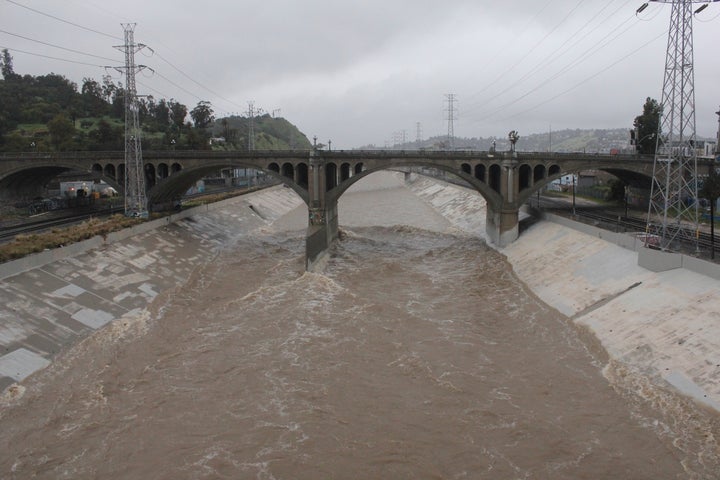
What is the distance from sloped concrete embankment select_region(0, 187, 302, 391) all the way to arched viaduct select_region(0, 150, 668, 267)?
844 cm

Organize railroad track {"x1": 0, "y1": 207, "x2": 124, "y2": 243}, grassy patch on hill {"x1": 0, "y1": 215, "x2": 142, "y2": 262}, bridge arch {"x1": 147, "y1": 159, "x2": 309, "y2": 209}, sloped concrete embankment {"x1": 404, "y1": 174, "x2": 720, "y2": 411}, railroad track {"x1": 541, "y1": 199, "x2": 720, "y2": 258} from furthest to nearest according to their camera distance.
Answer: bridge arch {"x1": 147, "y1": 159, "x2": 309, "y2": 209} → railroad track {"x1": 0, "y1": 207, "x2": 124, "y2": 243} → grassy patch on hill {"x1": 0, "y1": 215, "x2": 142, "y2": 262} → railroad track {"x1": 541, "y1": 199, "x2": 720, "y2": 258} → sloped concrete embankment {"x1": 404, "y1": 174, "x2": 720, "y2": 411}

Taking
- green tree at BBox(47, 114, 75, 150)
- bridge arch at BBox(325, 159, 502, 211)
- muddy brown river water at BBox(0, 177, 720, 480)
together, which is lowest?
muddy brown river water at BBox(0, 177, 720, 480)

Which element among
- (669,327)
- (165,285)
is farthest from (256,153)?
(669,327)

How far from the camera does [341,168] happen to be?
71.2m

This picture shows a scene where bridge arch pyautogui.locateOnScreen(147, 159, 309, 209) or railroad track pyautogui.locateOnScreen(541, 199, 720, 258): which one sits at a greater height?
bridge arch pyautogui.locateOnScreen(147, 159, 309, 209)

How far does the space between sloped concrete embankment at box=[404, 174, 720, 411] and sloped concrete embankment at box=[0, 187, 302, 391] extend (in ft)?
104

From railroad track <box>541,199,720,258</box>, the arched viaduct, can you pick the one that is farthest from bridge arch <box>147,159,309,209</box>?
railroad track <box>541,199,720,258</box>

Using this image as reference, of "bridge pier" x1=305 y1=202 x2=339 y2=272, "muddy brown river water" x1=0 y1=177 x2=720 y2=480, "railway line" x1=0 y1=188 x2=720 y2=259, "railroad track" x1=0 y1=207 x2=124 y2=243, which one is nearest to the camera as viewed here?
"muddy brown river water" x1=0 y1=177 x2=720 y2=480

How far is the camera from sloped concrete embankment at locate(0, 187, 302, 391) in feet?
102

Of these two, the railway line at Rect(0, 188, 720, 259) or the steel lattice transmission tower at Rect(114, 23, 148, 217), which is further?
the steel lattice transmission tower at Rect(114, 23, 148, 217)

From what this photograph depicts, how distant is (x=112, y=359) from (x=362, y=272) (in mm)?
27224

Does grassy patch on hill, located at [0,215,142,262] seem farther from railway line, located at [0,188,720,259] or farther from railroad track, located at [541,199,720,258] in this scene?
railroad track, located at [541,199,720,258]

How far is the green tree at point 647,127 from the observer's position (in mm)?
79125

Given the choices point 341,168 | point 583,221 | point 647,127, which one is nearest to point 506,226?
point 583,221
